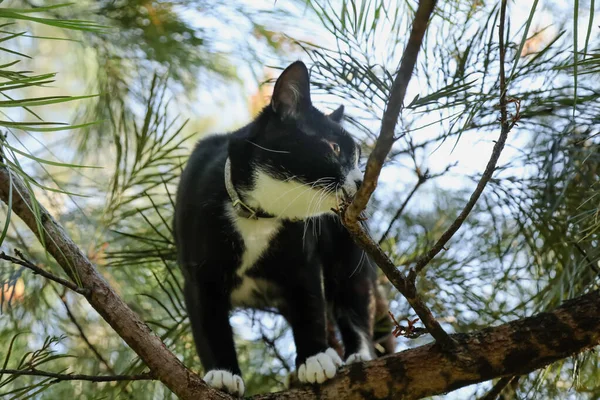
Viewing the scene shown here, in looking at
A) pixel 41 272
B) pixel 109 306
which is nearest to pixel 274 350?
pixel 109 306

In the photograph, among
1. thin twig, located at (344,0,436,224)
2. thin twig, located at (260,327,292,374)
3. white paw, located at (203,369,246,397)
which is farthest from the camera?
thin twig, located at (260,327,292,374)

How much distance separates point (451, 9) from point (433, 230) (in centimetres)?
70

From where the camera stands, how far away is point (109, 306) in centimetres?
102

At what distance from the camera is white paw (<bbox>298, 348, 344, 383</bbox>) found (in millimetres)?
1232

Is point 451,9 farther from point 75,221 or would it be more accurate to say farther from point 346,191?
point 75,221

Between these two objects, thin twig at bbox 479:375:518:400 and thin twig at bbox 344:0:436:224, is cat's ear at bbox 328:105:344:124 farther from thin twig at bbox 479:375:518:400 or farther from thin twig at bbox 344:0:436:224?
thin twig at bbox 344:0:436:224

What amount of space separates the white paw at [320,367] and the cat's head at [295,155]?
287 millimetres

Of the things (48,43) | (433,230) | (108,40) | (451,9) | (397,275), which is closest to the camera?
(397,275)

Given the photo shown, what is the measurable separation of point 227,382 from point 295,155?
0.47 meters

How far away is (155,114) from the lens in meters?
1.67

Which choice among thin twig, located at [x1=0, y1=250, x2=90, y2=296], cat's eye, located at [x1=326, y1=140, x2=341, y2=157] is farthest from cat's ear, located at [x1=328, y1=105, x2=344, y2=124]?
thin twig, located at [x1=0, y1=250, x2=90, y2=296]

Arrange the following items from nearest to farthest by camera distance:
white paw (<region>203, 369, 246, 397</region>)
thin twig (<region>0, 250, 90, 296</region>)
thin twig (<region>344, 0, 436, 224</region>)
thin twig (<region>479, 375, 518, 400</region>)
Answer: thin twig (<region>344, 0, 436, 224</region>) → thin twig (<region>0, 250, 90, 296</region>) → thin twig (<region>479, 375, 518, 400</region>) → white paw (<region>203, 369, 246, 397</region>)

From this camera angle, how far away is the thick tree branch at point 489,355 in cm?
100

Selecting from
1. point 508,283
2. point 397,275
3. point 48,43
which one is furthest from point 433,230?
point 48,43
